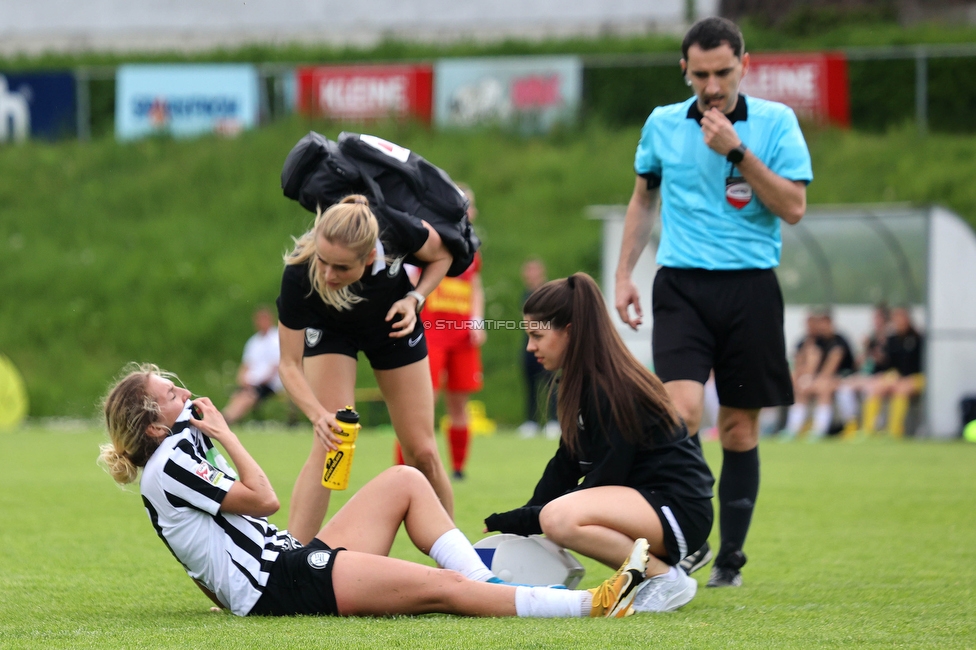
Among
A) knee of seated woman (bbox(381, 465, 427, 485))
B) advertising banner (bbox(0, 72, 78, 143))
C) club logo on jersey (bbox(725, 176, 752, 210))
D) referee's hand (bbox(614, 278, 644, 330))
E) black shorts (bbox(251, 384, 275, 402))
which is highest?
advertising banner (bbox(0, 72, 78, 143))

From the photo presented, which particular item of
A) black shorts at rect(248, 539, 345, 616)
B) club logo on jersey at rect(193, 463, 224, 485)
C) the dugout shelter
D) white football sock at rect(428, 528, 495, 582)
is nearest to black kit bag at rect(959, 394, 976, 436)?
the dugout shelter

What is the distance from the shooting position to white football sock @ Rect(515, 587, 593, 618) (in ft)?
12.7

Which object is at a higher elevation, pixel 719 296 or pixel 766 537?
pixel 719 296

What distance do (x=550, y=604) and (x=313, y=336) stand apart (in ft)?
5.28

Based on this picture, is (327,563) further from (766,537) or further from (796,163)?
(766,537)

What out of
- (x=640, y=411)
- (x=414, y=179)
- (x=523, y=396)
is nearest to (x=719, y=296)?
(x=640, y=411)

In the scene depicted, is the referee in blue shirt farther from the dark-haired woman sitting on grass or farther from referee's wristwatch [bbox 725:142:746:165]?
the dark-haired woman sitting on grass

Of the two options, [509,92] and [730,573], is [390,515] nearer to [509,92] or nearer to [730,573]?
[730,573]

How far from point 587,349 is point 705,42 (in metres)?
1.32

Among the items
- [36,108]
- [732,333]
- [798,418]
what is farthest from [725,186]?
[36,108]

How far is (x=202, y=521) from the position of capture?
152 inches

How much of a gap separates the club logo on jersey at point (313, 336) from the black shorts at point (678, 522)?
148 cm

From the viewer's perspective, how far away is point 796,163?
4859 mm

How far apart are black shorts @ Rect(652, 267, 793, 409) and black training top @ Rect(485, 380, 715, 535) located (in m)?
0.60
